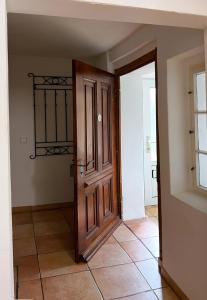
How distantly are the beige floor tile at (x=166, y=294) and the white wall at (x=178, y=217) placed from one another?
101mm

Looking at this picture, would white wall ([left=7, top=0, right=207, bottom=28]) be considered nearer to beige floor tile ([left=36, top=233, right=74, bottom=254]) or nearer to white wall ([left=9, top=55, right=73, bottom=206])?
beige floor tile ([left=36, top=233, right=74, bottom=254])

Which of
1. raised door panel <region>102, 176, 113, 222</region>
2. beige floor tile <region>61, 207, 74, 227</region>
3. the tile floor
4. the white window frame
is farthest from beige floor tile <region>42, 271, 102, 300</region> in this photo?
beige floor tile <region>61, 207, 74, 227</region>

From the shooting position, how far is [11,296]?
3.76 feet

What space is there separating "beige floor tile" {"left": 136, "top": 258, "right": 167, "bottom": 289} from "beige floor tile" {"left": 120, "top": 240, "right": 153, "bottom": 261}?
3.4 inches

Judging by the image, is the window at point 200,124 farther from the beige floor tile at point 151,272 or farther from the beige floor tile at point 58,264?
the beige floor tile at point 58,264

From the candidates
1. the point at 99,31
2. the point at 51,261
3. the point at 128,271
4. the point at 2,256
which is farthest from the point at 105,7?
the point at 51,261

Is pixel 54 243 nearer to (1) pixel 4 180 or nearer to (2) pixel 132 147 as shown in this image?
(2) pixel 132 147

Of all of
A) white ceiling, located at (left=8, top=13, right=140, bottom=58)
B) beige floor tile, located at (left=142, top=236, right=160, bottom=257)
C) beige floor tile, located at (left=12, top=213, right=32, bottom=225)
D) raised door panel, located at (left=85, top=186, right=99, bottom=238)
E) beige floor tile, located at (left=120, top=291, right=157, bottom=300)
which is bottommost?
beige floor tile, located at (left=120, top=291, right=157, bottom=300)

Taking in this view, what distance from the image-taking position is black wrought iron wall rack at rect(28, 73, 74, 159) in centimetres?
431

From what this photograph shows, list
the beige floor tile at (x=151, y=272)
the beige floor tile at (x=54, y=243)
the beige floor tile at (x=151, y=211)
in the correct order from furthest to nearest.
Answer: the beige floor tile at (x=151, y=211) < the beige floor tile at (x=54, y=243) < the beige floor tile at (x=151, y=272)

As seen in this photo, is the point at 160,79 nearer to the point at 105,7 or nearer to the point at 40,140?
the point at 105,7

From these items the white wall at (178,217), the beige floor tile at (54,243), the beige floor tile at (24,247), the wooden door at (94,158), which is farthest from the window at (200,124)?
the beige floor tile at (24,247)

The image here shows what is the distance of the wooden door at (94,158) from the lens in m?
2.77

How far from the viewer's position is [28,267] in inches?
107
